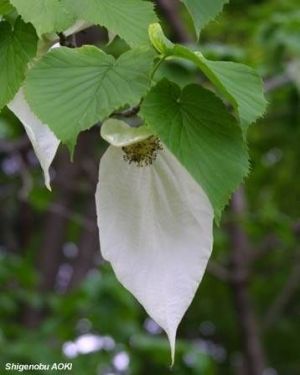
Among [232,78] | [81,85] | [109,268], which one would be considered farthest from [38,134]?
[109,268]

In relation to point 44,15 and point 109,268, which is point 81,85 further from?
point 109,268

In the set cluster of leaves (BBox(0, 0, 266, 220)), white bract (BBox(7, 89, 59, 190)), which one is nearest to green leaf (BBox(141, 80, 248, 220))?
cluster of leaves (BBox(0, 0, 266, 220))

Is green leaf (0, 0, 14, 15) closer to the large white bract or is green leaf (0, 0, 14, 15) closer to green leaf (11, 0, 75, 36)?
green leaf (11, 0, 75, 36)

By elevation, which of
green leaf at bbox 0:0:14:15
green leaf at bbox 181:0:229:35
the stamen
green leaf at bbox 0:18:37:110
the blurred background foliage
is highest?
green leaf at bbox 0:0:14:15

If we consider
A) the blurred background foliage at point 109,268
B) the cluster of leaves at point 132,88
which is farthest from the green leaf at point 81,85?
the blurred background foliage at point 109,268

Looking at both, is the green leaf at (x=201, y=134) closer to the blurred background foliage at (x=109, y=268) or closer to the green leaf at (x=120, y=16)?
the green leaf at (x=120, y=16)

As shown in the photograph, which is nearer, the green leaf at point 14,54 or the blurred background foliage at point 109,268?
the green leaf at point 14,54
